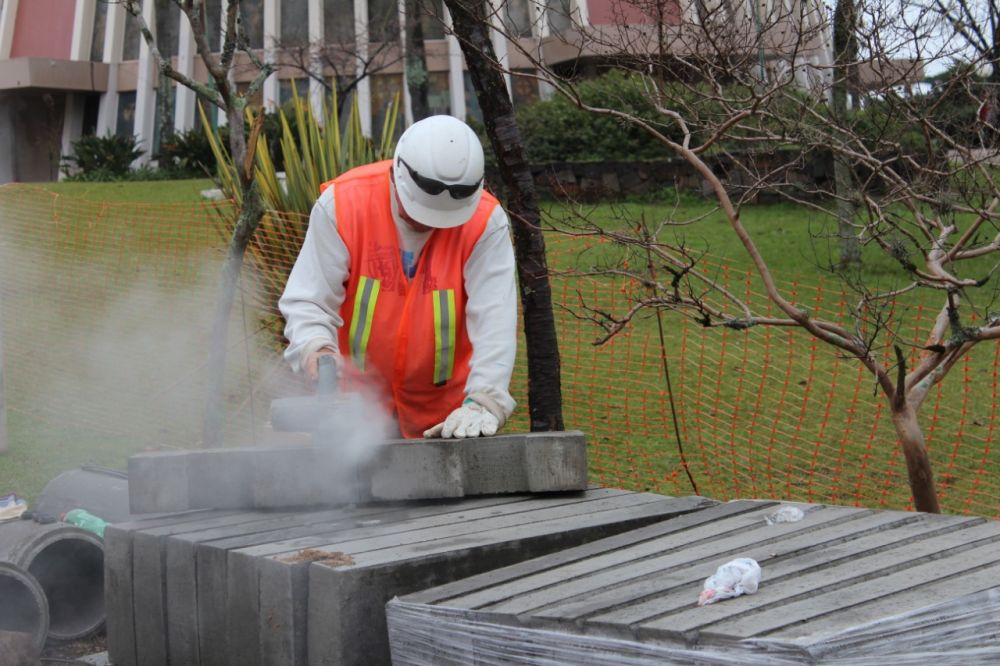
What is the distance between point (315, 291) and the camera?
4.31 meters

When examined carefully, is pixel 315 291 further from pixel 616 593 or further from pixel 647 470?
pixel 647 470

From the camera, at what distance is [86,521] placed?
16.2 feet

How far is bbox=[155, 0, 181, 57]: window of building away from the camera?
34500mm

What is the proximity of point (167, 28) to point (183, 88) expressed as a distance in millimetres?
2178

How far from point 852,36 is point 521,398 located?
15.8ft

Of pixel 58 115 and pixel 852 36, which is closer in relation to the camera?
pixel 852 36

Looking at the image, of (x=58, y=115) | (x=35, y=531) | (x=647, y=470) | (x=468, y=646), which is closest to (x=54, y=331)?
(x=647, y=470)

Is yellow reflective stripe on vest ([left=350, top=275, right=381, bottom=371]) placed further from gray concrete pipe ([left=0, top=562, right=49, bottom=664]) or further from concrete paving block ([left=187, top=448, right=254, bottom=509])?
gray concrete pipe ([left=0, top=562, right=49, bottom=664])

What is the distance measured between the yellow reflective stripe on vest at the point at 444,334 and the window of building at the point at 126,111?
109 ft

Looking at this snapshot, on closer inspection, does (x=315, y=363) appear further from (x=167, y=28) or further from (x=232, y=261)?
(x=167, y=28)

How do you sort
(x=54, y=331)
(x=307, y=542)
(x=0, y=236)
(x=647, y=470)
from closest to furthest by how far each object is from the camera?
(x=307, y=542) → (x=647, y=470) → (x=54, y=331) → (x=0, y=236)

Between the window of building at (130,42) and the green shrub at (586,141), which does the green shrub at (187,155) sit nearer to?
the window of building at (130,42)

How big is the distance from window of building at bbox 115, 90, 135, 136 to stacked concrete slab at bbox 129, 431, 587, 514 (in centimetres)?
3351

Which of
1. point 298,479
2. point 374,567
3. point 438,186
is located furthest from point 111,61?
point 374,567
